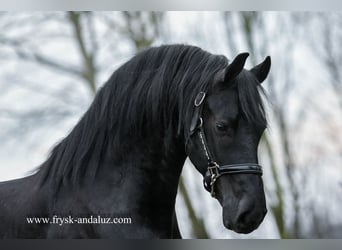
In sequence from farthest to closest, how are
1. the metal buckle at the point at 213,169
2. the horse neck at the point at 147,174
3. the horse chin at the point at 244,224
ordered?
the horse neck at the point at 147,174 → the metal buckle at the point at 213,169 → the horse chin at the point at 244,224

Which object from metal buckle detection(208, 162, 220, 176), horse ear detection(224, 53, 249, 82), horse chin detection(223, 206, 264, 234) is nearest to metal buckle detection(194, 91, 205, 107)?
horse ear detection(224, 53, 249, 82)

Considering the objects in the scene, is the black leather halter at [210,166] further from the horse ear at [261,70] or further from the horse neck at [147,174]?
the horse ear at [261,70]

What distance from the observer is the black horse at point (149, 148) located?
257 centimetres

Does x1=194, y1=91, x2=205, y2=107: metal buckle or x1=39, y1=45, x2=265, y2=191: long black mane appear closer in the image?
x1=194, y1=91, x2=205, y2=107: metal buckle

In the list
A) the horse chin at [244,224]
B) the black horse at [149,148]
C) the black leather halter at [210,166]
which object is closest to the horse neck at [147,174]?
the black horse at [149,148]

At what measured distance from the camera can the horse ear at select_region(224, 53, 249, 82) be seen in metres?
2.55

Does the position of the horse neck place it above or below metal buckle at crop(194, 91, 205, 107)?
below

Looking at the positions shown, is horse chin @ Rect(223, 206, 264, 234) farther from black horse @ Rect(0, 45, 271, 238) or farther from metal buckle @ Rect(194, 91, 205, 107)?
metal buckle @ Rect(194, 91, 205, 107)

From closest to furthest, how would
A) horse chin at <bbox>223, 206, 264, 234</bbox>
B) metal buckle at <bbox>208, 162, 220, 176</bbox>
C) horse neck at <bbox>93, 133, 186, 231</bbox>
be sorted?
1. horse chin at <bbox>223, 206, 264, 234</bbox>
2. metal buckle at <bbox>208, 162, 220, 176</bbox>
3. horse neck at <bbox>93, 133, 186, 231</bbox>

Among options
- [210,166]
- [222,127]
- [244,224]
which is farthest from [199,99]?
[244,224]

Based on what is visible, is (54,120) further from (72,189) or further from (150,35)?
(72,189)

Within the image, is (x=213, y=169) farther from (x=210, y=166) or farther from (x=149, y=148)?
(x=149, y=148)

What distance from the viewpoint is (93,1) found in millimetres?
4164

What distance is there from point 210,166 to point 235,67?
A: 49 centimetres
